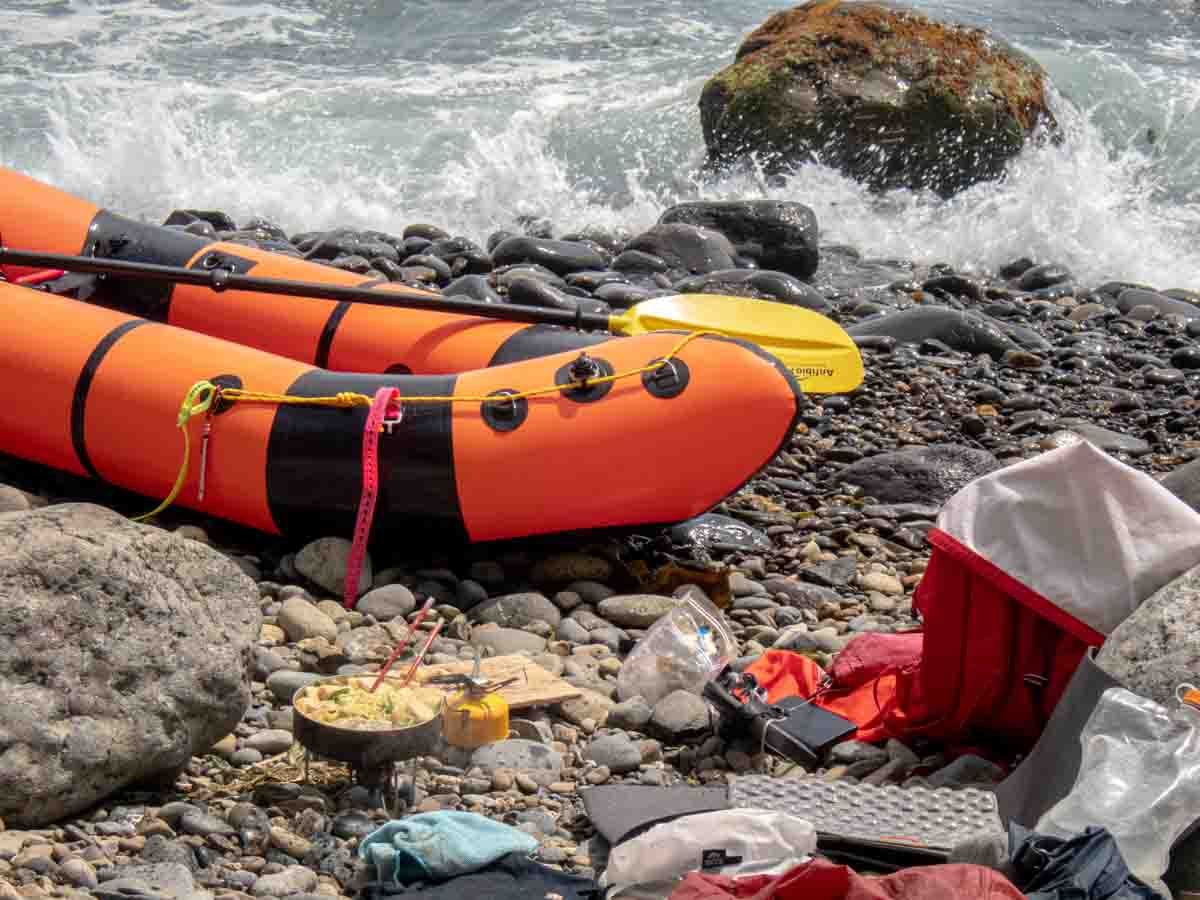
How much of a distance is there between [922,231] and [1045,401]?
374 centimetres

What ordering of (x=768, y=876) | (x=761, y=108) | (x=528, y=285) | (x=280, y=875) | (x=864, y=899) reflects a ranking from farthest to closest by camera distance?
(x=761, y=108) < (x=528, y=285) < (x=280, y=875) < (x=768, y=876) < (x=864, y=899)

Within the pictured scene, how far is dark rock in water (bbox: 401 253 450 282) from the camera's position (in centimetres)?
788

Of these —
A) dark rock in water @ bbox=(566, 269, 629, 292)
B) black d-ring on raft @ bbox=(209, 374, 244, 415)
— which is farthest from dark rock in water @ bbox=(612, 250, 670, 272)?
black d-ring on raft @ bbox=(209, 374, 244, 415)

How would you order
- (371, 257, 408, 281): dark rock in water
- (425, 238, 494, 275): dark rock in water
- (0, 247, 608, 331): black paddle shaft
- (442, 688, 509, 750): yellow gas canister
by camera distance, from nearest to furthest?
1. (442, 688, 509, 750): yellow gas canister
2. (0, 247, 608, 331): black paddle shaft
3. (371, 257, 408, 281): dark rock in water
4. (425, 238, 494, 275): dark rock in water

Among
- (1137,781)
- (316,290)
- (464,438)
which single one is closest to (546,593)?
(464,438)

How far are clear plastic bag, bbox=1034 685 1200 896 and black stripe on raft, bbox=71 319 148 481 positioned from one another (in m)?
3.05

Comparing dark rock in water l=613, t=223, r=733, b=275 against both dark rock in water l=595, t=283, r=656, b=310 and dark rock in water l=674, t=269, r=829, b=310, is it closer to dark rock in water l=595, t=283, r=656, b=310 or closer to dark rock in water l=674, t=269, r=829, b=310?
dark rock in water l=674, t=269, r=829, b=310

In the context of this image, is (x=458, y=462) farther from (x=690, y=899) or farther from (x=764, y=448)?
(x=690, y=899)

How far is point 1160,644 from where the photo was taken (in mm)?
3117

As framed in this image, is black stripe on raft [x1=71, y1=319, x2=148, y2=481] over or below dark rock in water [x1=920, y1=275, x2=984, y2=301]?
over

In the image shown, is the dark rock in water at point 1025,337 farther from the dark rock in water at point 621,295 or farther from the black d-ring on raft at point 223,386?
the black d-ring on raft at point 223,386

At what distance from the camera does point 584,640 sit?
430 cm

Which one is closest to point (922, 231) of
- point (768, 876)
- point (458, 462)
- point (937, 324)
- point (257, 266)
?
point (937, 324)

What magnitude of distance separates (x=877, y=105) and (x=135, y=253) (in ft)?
20.8
